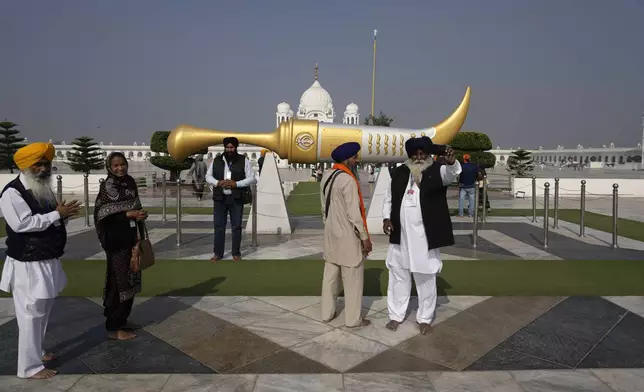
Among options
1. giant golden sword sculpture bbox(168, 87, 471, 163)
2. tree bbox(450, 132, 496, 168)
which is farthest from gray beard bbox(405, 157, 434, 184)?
tree bbox(450, 132, 496, 168)

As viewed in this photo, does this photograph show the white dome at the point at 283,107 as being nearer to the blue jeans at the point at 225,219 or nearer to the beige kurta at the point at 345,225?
the blue jeans at the point at 225,219

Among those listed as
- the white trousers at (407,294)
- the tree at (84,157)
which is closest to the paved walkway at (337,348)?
the white trousers at (407,294)

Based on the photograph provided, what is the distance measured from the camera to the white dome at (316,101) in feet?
262

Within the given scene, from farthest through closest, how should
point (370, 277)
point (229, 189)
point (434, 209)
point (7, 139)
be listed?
point (7, 139) < point (229, 189) < point (370, 277) < point (434, 209)

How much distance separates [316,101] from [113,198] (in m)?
78.1

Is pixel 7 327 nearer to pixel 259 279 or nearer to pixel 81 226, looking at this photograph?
pixel 259 279

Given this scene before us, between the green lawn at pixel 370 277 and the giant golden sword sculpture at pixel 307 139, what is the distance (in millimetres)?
2629

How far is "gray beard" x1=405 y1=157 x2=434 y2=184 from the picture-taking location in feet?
13.2

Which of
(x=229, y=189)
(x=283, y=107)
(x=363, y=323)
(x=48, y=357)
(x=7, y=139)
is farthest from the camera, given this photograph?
(x=283, y=107)

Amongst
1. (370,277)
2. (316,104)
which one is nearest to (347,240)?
(370,277)

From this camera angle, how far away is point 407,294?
418 centimetres

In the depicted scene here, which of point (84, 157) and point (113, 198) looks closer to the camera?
point (113, 198)

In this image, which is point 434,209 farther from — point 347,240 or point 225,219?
point 225,219

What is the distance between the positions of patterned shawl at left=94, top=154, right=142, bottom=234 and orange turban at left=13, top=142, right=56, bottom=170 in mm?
539
